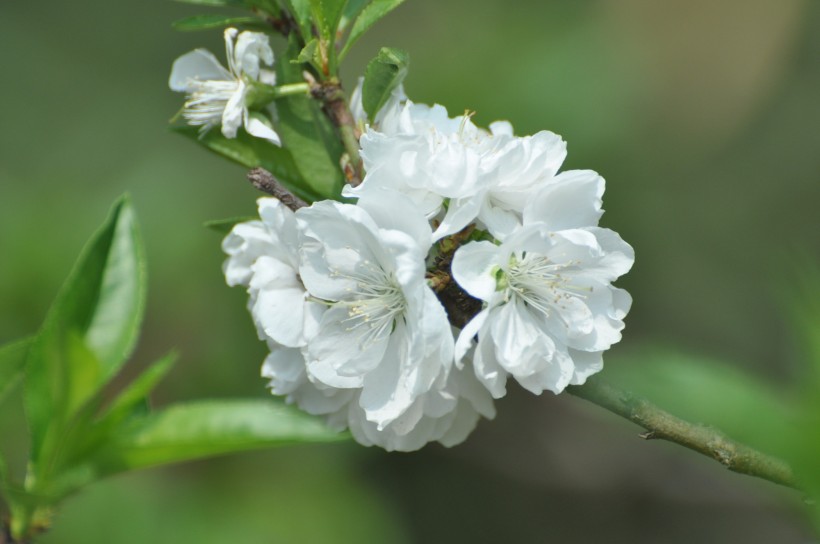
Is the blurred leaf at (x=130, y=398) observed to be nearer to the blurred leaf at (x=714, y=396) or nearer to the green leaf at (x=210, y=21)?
the green leaf at (x=210, y=21)

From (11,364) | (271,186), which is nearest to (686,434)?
(271,186)

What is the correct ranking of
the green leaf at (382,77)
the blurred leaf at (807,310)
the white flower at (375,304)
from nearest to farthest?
the blurred leaf at (807,310) < the white flower at (375,304) < the green leaf at (382,77)

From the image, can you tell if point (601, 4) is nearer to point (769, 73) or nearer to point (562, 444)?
point (769, 73)

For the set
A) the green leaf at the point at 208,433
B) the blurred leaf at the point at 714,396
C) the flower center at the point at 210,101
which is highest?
the flower center at the point at 210,101

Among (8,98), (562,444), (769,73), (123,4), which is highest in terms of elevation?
(123,4)

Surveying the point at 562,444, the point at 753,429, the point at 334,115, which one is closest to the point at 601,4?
the point at 562,444

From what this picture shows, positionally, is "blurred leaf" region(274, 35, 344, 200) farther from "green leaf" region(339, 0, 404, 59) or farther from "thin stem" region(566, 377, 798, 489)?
"thin stem" region(566, 377, 798, 489)

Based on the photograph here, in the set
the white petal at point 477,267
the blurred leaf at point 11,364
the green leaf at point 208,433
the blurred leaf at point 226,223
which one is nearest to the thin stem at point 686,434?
the white petal at point 477,267
